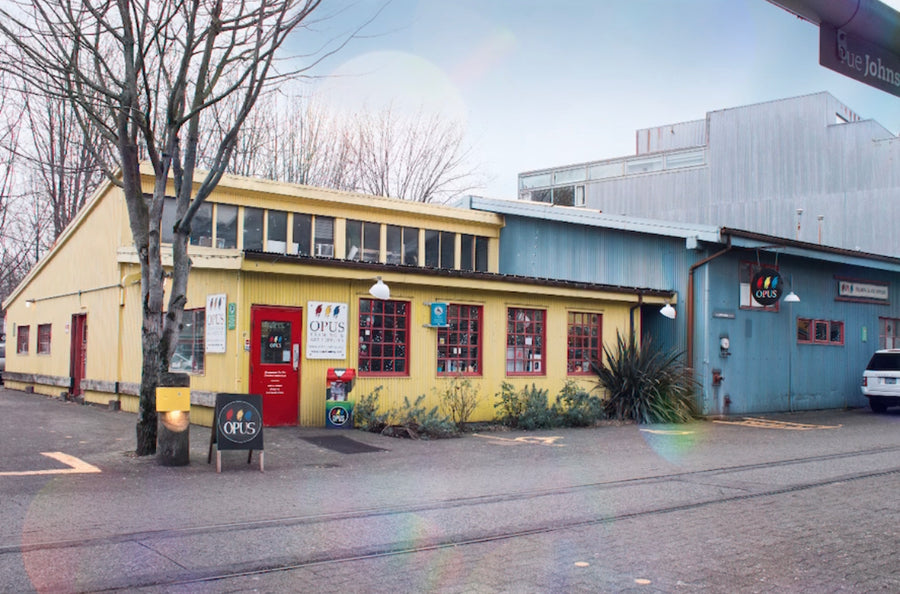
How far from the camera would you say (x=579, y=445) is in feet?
48.2

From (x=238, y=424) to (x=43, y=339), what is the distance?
59.1 feet

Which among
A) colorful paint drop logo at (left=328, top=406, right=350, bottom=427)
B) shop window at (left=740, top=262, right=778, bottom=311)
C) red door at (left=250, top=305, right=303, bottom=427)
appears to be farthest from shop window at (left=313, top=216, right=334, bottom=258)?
shop window at (left=740, top=262, right=778, bottom=311)

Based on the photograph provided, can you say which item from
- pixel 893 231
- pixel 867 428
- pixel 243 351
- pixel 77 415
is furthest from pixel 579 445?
pixel 893 231

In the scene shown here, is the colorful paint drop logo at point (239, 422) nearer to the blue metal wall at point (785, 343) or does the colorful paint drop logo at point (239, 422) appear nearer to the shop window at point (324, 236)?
the shop window at point (324, 236)

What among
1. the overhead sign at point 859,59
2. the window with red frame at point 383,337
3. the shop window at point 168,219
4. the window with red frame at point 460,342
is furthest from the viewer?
the shop window at point 168,219

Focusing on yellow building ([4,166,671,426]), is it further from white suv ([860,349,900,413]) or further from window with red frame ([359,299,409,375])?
white suv ([860,349,900,413])

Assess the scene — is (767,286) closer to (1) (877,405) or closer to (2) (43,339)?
(1) (877,405)

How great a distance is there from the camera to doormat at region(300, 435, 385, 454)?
13148 millimetres

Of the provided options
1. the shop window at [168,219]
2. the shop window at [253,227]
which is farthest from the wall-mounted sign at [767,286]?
the shop window at [168,219]

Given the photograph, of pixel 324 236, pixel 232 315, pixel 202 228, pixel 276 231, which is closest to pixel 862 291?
pixel 324 236

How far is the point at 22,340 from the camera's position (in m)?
28.8

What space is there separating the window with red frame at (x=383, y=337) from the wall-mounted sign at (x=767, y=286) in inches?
364

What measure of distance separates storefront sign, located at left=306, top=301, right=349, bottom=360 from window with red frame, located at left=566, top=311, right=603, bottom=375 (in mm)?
5784

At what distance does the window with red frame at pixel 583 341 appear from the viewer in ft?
64.2
